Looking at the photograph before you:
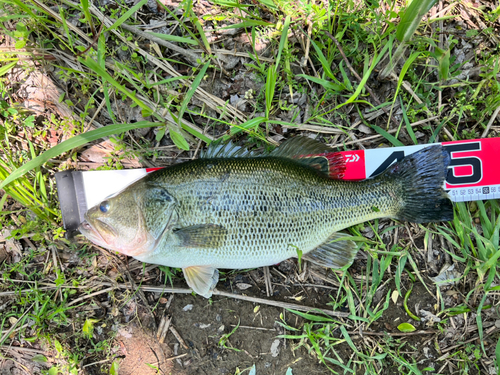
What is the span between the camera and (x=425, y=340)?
122 inches

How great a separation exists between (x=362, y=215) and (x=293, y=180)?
73cm

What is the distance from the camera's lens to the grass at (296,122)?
10.1ft

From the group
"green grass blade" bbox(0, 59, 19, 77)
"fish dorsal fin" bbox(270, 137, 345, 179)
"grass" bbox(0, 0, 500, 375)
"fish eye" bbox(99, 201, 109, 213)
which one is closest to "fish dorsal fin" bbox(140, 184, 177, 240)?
"fish eye" bbox(99, 201, 109, 213)

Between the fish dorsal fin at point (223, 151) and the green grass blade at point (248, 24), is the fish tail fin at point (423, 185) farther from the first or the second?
the green grass blade at point (248, 24)

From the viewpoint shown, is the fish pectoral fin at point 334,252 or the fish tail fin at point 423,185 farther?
the fish pectoral fin at point 334,252

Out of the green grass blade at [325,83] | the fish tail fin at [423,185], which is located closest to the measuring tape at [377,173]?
the fish tail fin at [423,185]

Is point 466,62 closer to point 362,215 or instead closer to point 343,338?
point 362,215

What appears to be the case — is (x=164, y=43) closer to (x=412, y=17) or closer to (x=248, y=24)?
(x=248, y=24)

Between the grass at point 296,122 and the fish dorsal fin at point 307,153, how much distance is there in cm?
28

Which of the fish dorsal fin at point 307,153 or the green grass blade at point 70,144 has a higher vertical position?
the green grass blade at point 70,144

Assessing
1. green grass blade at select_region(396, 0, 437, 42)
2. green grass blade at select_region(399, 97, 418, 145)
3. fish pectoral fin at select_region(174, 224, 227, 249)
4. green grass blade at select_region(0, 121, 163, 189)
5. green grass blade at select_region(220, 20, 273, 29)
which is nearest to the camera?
green grass blade at select_region(396, 0, 437, 42)

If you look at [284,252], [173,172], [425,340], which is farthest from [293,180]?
[425,340]

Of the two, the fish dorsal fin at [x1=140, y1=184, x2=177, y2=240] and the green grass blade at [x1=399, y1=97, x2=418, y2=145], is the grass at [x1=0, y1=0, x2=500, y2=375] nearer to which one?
the green grass blade at [x1=399, y1=97, x2=418, y2=145]

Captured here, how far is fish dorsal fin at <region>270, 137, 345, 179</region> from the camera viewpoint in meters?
2.98
